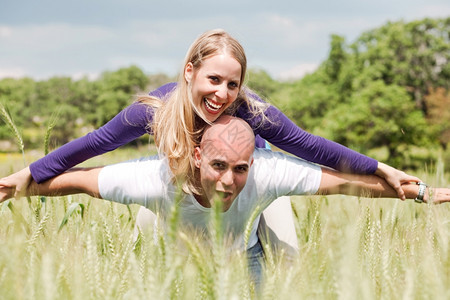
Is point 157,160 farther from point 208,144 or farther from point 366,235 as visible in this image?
point 366,235

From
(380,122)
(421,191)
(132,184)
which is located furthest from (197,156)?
(380,122)

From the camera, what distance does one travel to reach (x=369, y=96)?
74.3ft

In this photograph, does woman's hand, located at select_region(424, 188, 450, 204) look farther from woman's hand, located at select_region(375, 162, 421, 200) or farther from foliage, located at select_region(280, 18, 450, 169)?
foliage, located at select_region(280, 18, 450, 169)

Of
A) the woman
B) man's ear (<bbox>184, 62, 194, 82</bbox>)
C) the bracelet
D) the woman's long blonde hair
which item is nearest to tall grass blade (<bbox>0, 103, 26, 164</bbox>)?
the woman

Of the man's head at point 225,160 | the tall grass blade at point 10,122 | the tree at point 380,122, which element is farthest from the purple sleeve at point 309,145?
the tree at point 380,122

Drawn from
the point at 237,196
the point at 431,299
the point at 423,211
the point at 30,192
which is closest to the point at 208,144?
the point at 237,196

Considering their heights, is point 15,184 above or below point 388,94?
below

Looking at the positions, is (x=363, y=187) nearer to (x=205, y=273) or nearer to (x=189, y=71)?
(x=189, y=71)

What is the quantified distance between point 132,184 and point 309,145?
87 centimetres

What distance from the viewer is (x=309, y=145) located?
2.22 metres

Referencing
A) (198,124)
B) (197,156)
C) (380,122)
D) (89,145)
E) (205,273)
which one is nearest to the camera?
(205,273)

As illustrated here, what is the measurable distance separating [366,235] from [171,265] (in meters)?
0.91

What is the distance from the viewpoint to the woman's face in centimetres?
215

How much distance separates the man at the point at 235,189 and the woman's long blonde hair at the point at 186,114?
0.20ft
